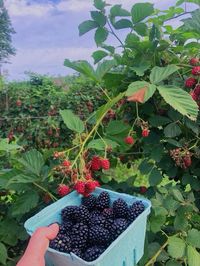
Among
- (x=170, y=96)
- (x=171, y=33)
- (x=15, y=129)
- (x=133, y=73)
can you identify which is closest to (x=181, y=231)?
(x=170, y=96)

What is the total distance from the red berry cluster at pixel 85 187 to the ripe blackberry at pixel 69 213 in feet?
0.16

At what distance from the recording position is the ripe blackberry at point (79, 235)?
75 cm

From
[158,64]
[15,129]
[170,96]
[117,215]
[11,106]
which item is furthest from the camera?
[11,106]

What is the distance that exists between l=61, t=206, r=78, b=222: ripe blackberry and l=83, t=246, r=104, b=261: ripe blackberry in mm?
117

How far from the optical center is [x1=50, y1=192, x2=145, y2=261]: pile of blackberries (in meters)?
0.73

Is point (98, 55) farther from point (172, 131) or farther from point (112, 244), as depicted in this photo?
point (112, 244)

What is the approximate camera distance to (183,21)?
1256mm

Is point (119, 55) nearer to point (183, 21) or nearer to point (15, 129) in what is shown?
point (183, 21)

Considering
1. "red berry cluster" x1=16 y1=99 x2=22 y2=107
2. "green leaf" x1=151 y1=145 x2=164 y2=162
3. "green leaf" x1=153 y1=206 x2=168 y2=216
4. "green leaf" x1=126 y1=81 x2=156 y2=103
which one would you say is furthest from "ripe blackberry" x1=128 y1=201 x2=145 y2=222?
"red berry cluster" x1=16 y1=99 x2=22 y2=107

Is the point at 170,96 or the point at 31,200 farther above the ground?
the point at 170,96

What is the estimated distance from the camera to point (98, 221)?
806mm

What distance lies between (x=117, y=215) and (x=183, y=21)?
0.70 m

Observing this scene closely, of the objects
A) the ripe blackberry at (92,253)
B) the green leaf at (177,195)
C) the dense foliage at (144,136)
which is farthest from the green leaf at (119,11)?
the ripe blackberry at (92,253)

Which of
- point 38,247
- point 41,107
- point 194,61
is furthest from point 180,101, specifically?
point 41,107
